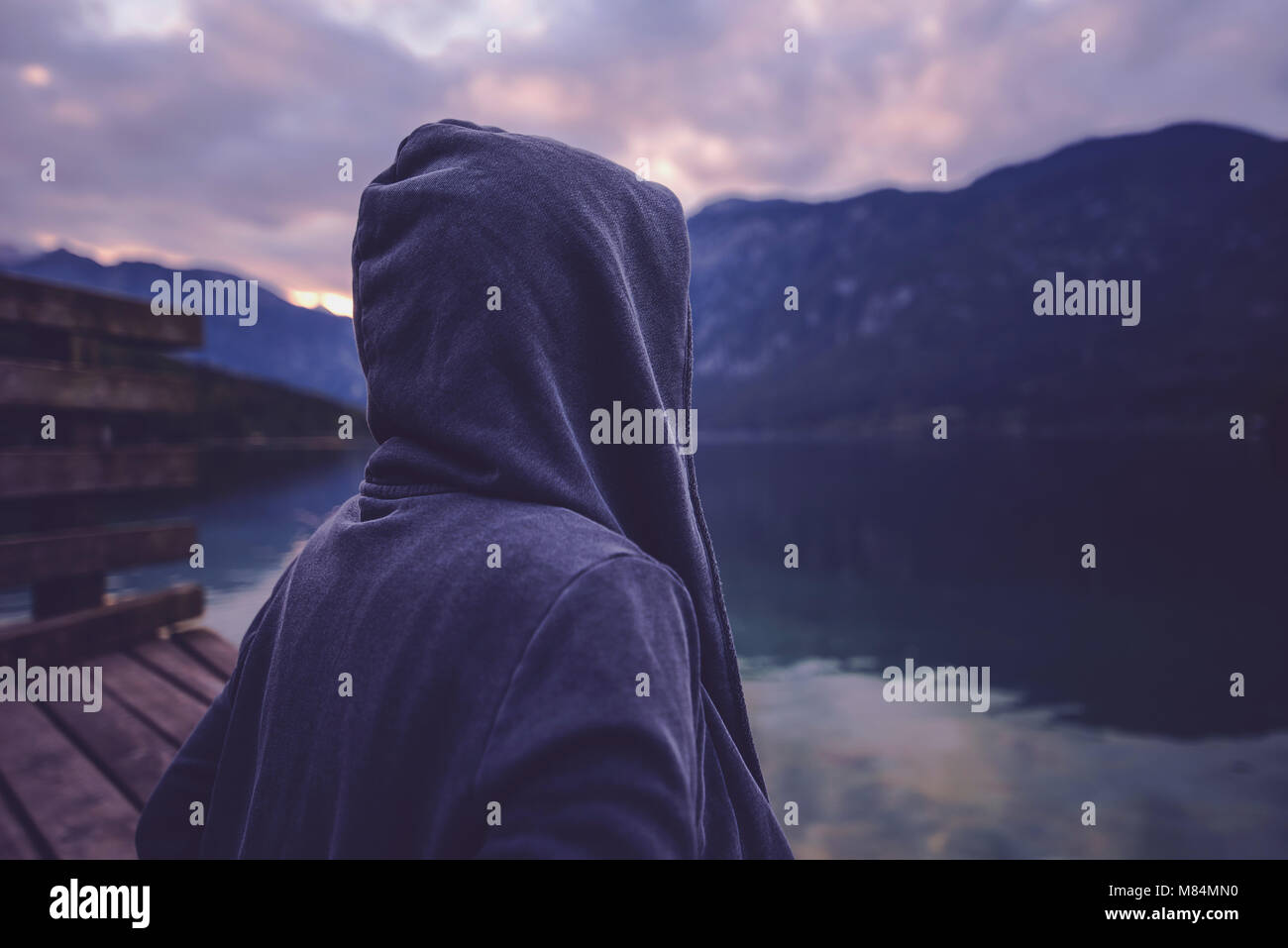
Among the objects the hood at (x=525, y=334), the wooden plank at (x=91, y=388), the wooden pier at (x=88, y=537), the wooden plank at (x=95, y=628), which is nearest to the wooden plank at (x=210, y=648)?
the wooden pier at (x=88, y=537)

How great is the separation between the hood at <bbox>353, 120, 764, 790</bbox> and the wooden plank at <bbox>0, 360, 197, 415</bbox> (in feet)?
13.9

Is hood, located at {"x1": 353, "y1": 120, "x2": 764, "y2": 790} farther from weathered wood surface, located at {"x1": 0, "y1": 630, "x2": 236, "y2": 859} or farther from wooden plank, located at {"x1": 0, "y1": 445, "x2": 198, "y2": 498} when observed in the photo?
wooden plank, located at {"x1": 0, "y1": 445, "x2": 198, "y2": 498}

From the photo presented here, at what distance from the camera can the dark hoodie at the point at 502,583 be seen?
35.3 inches

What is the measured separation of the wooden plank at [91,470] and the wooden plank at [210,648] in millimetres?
1020

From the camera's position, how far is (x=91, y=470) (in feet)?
15.9

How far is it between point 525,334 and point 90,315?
5.01 m

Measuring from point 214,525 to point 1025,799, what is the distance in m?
28.5

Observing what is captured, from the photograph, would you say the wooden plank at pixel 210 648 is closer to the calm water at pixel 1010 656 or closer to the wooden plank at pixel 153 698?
the wooden plank at pixel 153 698

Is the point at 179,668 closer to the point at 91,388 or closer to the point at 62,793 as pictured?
the point at 62,793

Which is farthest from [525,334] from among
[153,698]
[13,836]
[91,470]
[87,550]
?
[87,550]

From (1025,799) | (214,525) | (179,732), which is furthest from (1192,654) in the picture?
(214,525)

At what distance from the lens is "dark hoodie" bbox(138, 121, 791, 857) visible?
90 cm

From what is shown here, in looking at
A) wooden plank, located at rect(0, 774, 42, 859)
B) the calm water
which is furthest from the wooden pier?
the calm water
